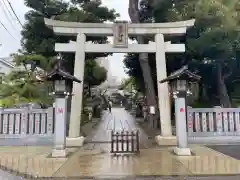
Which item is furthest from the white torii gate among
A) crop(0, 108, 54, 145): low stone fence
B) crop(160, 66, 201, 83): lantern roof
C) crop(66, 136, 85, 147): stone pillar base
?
crop(160, 66, 201, 83): lantern roof

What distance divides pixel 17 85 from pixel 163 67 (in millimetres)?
10852

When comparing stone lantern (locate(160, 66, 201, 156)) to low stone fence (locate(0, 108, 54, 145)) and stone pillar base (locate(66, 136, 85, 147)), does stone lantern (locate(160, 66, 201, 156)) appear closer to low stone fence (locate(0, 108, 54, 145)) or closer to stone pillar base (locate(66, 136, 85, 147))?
stone pillar base (locate(66, 136, 85, 147))

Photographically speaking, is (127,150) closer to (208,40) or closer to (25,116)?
(25,116)

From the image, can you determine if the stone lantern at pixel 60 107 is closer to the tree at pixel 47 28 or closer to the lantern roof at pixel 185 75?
the lantern roof at pixel 185 75

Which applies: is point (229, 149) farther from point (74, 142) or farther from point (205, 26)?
point (205, 26)

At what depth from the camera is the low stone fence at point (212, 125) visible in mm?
12109

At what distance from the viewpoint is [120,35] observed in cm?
1250

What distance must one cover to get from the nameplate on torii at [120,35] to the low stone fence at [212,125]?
15.3 feet

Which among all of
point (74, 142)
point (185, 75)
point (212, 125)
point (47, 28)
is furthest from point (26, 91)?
point (212, 125)

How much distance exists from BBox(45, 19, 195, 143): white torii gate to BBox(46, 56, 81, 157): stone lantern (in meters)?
2.25

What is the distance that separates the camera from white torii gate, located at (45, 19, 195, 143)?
12.2 m

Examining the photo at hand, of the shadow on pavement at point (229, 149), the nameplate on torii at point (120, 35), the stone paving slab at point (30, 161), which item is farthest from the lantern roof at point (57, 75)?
the shadow on pavement at point (229, 149)

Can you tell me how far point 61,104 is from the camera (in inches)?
386

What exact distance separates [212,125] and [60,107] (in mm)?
7436
